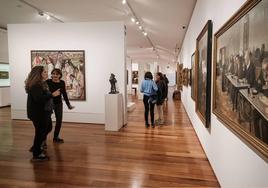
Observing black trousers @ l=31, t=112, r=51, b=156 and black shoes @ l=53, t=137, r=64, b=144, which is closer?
black trousers @ l=31, t=112, r=51, b=156

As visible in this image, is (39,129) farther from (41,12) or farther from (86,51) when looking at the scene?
(41,12)

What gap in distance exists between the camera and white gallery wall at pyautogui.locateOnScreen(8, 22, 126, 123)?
643 cm

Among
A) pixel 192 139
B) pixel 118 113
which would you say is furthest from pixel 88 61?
pixel 192 139

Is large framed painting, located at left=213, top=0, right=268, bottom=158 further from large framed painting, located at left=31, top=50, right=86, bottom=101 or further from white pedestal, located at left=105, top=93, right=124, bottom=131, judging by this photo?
large framed painting, located at left=31, top=50, right=86, bottom=101

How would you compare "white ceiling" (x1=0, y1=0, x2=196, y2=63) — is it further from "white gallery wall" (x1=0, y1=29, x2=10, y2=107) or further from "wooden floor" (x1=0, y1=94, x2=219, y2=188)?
"wooden floor" (x1=0, y1=94, x2=219, y2=188)

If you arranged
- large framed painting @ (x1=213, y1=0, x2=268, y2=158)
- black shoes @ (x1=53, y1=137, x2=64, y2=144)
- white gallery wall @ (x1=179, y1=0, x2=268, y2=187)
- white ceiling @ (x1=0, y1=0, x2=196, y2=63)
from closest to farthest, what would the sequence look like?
large framed painting @ (x1=213, y1=0, x2=268, y2=158) → white gallery wall @ (x1=179, y1=0, x2=268, y2=187) → black shoes @ (x1=53, y1=137, x2=64, y2=144) → white ceiling @ (x1=0, y1=0, x2=196, y2=63)

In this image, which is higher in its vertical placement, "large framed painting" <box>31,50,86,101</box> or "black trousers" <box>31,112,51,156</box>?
"large framed painting" <box>31,50,86,101</box>

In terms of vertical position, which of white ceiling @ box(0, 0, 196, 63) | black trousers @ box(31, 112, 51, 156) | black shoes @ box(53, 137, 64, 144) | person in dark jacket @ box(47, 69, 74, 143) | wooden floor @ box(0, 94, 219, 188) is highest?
white ceiling @ box(0, 0, 196, 63)

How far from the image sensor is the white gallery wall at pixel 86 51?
6434mm

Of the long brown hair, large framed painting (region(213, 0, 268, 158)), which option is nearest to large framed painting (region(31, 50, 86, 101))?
the long brown hair

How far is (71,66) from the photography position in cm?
675

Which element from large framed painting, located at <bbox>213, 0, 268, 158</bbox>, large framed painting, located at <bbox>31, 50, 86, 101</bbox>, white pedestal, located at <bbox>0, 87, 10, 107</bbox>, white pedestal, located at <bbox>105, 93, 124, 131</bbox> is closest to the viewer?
large framed painting, located at <bbox>213, 0, 268, 158</bbox>

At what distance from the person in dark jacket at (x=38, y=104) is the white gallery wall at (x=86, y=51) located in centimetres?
283

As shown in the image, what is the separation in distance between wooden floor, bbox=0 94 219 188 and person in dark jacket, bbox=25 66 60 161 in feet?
1.34
